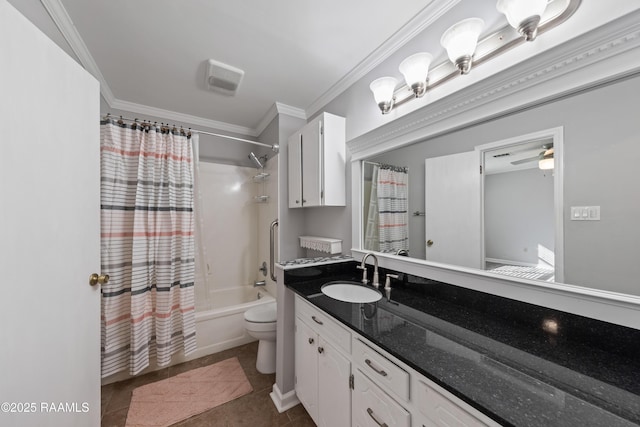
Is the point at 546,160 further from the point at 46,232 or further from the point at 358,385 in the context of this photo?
the point at 46,232

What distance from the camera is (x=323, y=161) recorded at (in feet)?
5.85

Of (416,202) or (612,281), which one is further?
(416,202)

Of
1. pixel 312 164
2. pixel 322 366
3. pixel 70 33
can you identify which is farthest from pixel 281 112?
pixel 322 366

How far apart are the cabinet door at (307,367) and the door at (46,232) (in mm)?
1049

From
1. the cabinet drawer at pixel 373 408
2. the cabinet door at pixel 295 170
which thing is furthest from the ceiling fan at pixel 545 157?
the cabinet door at pixel 295 170

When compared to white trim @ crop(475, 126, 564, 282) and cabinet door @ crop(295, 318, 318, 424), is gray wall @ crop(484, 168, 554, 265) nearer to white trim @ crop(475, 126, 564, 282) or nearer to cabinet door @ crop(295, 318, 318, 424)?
white trim @ crop(475, 126, 564, 282)

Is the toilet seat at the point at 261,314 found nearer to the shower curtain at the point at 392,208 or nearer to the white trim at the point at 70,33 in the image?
the shower curtain at the point at 392,208

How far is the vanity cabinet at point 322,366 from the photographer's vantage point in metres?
1.06

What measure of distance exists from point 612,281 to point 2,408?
1.93 metres

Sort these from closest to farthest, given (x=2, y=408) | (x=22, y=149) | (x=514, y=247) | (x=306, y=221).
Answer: (x=2, y=408), (x=22, y=149), (x=514, y=247), (x=306, y=221)

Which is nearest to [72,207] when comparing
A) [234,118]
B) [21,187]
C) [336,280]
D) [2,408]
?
[21,187]

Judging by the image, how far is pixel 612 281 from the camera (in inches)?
29.5

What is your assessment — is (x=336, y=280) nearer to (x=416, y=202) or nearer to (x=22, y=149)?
(x=416, y=202)

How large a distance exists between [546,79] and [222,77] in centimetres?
198
